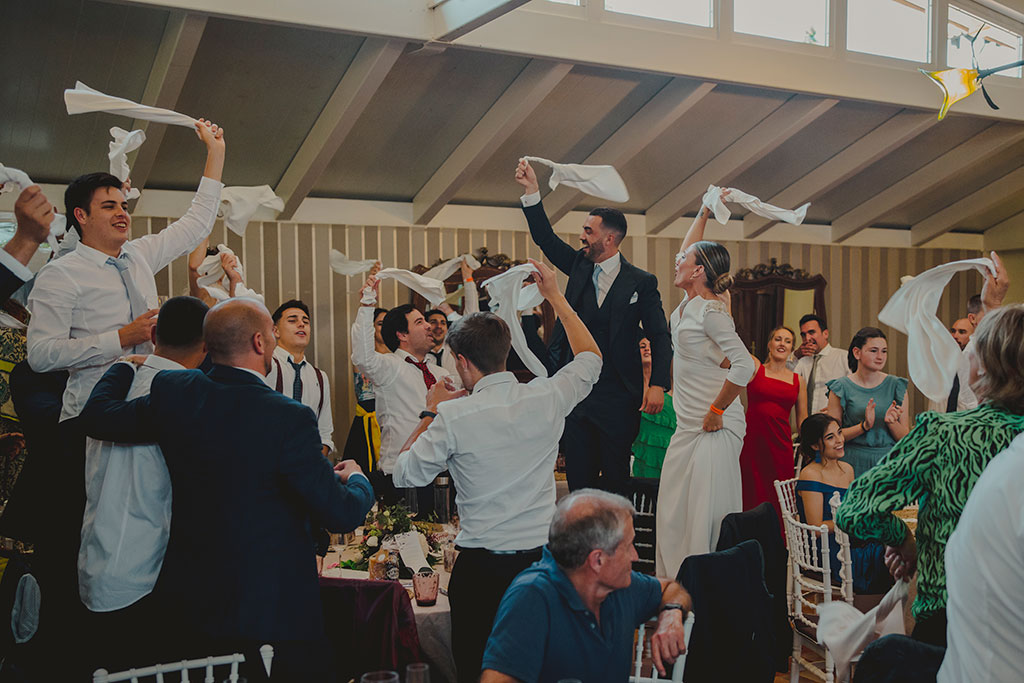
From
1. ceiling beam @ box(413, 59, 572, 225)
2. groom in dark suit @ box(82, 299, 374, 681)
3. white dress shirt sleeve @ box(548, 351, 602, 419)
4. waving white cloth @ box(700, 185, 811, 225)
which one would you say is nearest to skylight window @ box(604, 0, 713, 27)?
ceiling beam @ box(413, 59, 572, 225)

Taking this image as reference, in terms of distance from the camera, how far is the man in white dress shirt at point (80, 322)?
2609 mm

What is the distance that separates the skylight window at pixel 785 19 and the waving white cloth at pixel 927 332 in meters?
3.89

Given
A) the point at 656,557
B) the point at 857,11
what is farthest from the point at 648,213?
the point at 656,557

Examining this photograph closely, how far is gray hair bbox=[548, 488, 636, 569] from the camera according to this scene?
81.2 inches

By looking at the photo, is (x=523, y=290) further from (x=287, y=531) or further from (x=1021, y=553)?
(x=1021, y=553)

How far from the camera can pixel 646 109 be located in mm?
6949

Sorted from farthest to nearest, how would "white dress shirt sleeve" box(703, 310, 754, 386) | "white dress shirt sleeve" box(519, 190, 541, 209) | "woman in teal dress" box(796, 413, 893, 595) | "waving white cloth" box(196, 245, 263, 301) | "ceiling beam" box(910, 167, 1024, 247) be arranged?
"ceiling beam" box(910, 167, 1024, 247), "woman in teal dress" box(796, 413, 893, 595), "waving white cloth" box(196, 245, 263, 301), "white dress shirt sleeve" box(519, 190, 541, 209), "white dress shirt sleeve" box(703, 310, 754, 386)

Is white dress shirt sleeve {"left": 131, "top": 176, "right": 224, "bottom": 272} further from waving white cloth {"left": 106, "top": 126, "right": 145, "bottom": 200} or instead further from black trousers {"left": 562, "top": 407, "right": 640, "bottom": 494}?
black trousers {"left": 562, "top": 407, "right": 640, "bottom": 494}

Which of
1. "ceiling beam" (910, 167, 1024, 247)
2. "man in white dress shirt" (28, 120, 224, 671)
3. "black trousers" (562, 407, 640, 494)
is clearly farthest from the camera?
"ceiling beam" (910, 167, 1024, 247)

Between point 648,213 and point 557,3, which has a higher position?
point 557,3

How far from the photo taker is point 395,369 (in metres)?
5.31

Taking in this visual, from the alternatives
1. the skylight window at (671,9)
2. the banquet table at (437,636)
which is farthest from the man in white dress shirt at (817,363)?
the banquet table at (437,636)

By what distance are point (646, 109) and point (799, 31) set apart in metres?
1.33

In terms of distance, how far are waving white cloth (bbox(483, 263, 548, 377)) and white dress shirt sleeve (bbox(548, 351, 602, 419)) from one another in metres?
0.47
